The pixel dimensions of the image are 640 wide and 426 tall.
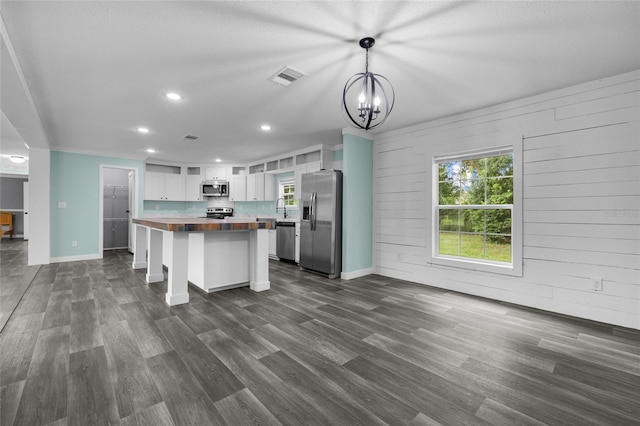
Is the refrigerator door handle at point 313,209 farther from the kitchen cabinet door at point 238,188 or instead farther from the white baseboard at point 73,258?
the white baseboard at point 73,258

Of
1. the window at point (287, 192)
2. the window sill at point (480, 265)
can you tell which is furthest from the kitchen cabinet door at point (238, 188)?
the window sill at point (480, 265)

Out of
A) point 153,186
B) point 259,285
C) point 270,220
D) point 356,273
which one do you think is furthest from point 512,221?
point 153,186

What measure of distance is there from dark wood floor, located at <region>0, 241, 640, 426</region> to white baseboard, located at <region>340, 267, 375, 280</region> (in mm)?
1079

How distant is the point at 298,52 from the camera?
2.44 m

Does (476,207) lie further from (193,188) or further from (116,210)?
(116,210)

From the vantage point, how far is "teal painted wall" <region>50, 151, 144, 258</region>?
5902 millimetres

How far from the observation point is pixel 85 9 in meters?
1.92

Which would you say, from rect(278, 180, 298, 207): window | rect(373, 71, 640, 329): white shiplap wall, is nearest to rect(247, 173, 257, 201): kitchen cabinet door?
rect(278, 180, 298, 207): window

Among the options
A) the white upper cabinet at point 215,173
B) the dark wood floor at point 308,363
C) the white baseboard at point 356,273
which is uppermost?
the white upper cabinet at point 215,173

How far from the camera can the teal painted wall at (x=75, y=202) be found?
590 cm

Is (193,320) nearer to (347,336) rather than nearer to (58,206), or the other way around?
(347,336)

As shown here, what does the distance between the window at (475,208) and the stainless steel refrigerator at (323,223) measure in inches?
58.5

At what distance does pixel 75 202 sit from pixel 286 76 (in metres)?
5.89

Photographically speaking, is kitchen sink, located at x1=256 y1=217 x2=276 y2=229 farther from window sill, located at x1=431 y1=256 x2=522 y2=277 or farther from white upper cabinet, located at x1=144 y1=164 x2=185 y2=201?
Result: window sill, located at x1=431 y1=256 x2=522 y2=277
